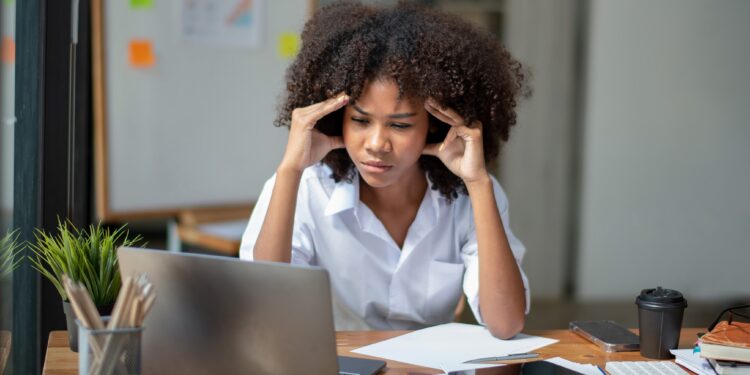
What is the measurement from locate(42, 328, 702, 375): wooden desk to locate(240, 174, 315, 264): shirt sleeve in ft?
0.95

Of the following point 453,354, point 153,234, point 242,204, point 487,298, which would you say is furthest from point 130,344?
point 153,234

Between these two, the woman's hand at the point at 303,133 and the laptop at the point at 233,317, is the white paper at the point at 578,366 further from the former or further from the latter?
the woman's hand at the point at 303,133

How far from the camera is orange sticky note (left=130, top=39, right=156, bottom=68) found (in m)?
3.05

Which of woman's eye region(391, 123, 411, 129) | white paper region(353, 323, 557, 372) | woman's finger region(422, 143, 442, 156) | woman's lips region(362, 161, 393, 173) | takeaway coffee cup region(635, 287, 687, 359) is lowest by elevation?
white paper region(353, 323, 557, 372)

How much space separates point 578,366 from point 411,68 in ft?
2.22

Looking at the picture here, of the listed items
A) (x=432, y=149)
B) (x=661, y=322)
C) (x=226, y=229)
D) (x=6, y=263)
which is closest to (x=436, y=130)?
(x=432, y=149)

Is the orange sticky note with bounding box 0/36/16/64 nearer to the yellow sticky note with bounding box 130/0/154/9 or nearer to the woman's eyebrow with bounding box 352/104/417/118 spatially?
the woman's eyebrow with bounding box 352/104/417/118

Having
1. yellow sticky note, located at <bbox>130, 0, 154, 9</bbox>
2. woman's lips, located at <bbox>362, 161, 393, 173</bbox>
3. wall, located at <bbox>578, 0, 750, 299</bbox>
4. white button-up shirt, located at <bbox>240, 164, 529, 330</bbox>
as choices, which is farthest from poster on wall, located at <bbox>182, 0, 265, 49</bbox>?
wall, located at <bbox>578, 0, 750, 299</bbox>

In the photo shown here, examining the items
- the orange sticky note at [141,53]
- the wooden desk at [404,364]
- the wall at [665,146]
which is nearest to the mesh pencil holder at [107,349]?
the wooden desk at [404,364]

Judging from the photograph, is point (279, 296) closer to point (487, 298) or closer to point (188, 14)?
point (487, 298)

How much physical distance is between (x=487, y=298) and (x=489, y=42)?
589 mm

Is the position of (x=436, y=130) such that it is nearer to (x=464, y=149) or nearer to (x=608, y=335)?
(x=464, y=149)

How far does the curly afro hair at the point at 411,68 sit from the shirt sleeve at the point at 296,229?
4.4 inches

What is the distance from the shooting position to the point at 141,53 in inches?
121
